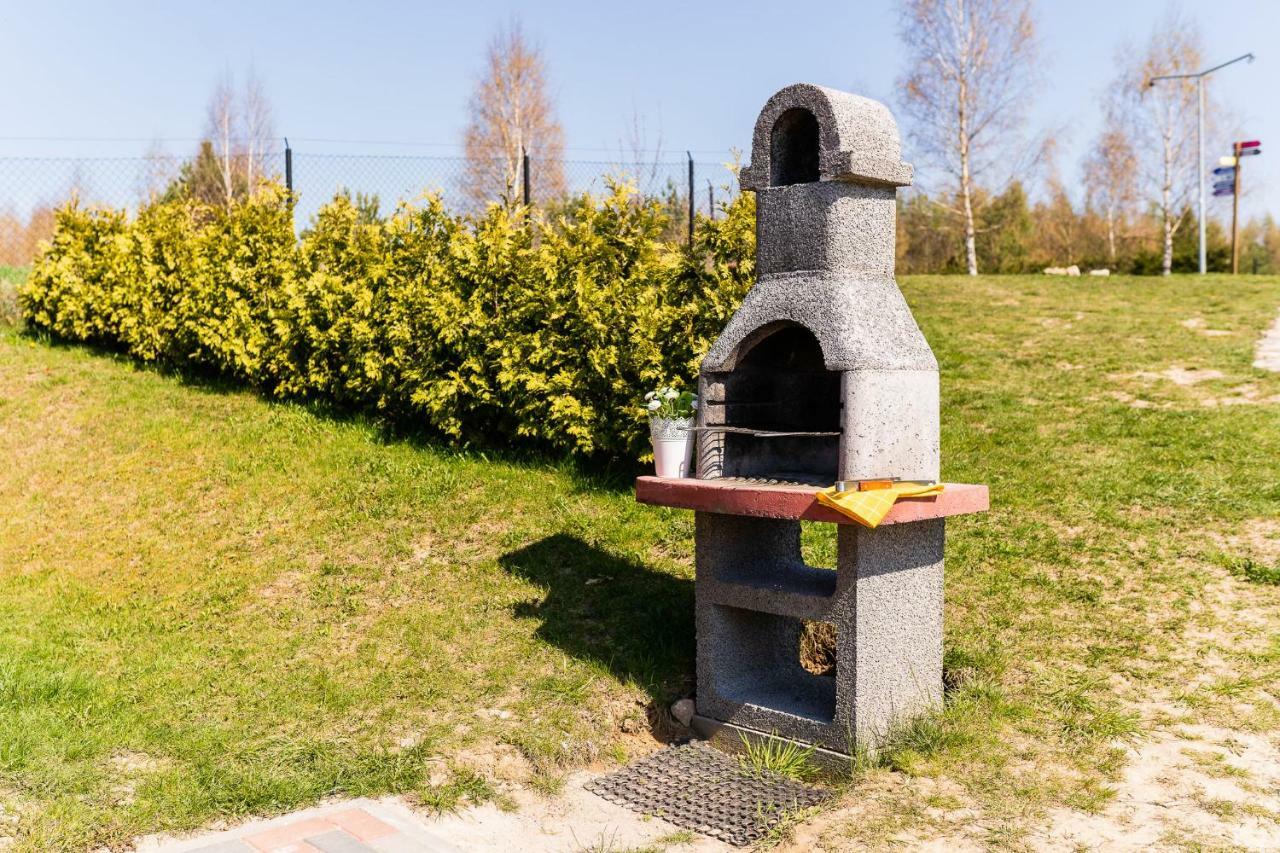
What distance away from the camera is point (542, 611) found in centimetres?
609

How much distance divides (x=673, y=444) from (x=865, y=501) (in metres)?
1.42

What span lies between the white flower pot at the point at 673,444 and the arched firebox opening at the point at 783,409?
317 mm

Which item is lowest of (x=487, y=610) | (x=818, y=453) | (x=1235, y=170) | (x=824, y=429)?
(x=487, y=610)

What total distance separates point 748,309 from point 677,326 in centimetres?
A: 240

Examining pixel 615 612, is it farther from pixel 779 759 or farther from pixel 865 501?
pixel 865 501

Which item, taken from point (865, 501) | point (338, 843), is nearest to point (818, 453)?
point (865, 501)

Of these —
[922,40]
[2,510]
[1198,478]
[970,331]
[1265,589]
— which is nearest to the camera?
[1265,589]

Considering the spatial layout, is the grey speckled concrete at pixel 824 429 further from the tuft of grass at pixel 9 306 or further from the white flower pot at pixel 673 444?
the tuft of grass at pixel 9 306

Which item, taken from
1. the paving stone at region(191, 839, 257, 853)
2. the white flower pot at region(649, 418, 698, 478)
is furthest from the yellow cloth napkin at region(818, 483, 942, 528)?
the paving stone at region(191, 839, 257, 853)

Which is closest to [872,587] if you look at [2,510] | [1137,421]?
[1137,421]

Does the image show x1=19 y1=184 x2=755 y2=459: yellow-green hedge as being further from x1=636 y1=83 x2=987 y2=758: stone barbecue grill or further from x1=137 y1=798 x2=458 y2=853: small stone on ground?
x1=137 y1=798 x2=458 y2=853: small stone on ground

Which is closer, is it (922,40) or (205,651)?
(205,651)

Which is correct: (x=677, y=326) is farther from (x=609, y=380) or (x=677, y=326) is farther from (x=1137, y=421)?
(x=1137, y=421)

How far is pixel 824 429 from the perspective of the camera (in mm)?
5391
